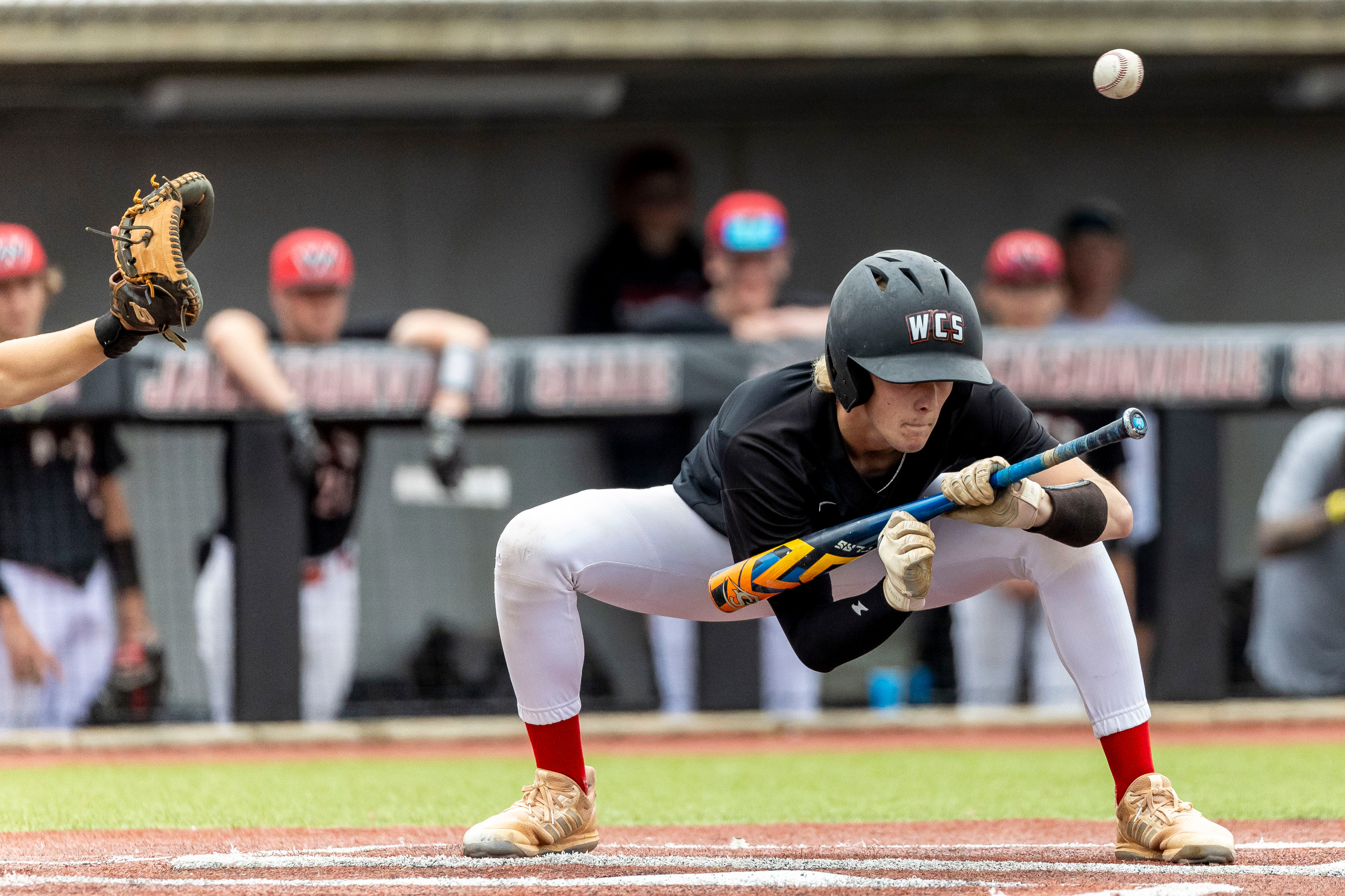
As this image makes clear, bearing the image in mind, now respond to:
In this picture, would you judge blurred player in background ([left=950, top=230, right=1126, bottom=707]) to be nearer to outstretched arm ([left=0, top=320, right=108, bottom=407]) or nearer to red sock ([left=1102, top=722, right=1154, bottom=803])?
red sock ([left=1102, top=722, right=1154, bottom=803])

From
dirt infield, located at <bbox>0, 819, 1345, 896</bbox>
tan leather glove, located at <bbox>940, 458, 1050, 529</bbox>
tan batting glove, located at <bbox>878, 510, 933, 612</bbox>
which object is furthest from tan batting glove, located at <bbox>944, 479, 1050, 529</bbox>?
dirt infield, located at <bbox>0, 819, 1345, 896</bbox>

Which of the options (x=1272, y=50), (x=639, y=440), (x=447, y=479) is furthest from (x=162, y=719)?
(x=1272, y=50)

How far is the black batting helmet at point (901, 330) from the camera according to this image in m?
2.91

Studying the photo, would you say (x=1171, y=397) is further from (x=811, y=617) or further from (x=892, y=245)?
(x=811, y=617)

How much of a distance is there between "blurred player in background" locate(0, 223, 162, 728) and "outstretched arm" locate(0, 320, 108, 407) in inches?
99.1

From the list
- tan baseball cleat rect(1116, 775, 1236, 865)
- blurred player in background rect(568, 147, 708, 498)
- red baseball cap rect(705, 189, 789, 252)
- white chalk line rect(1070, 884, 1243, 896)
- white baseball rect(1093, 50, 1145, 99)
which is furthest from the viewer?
blurred player in background rect(568, 147, 708, 498)

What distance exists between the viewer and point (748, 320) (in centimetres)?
612

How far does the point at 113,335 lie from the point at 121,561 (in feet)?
9.13

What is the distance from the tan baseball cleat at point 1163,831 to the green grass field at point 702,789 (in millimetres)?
940

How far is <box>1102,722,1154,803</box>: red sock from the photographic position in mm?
3191

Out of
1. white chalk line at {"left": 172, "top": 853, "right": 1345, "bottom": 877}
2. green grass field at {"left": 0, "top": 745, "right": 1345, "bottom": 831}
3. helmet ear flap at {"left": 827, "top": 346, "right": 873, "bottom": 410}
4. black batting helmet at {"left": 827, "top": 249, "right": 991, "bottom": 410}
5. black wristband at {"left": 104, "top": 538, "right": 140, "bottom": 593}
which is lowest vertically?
green grass field at {"left": 0, "top": 745, "right": 1345, "bottom": 831}

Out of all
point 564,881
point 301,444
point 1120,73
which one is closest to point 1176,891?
point 564,881

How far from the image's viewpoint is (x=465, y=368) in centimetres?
576

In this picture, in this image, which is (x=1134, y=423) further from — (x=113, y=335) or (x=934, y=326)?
(x=113, y=335)
